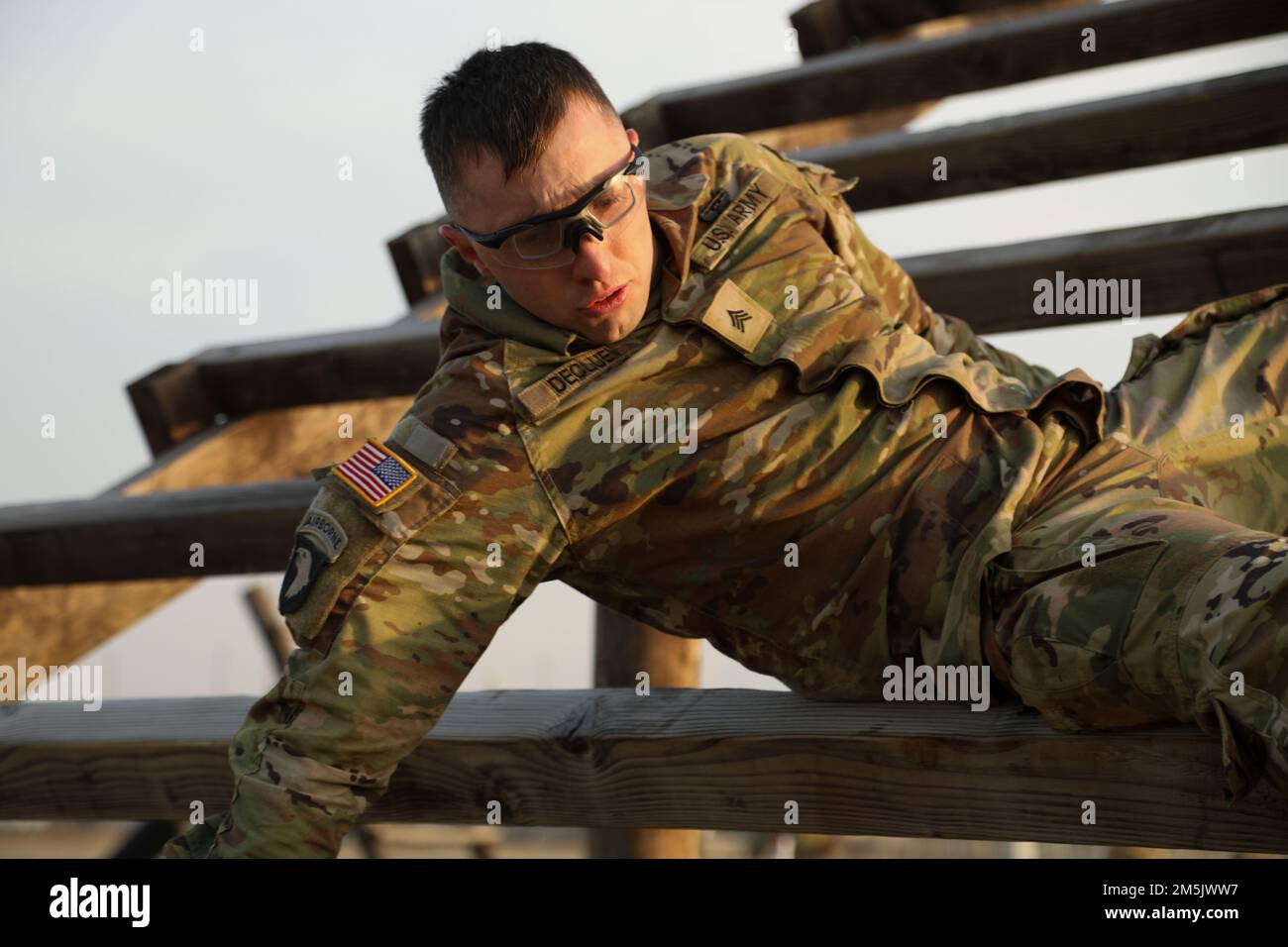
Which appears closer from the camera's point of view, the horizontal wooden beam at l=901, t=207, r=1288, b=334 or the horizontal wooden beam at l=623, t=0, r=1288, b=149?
the horizontal wooden beam at l=901, t=207, r=1288, b=334

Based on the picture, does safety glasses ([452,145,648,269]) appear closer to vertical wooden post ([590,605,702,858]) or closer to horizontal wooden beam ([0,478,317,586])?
horizontal wooden beam ([0,478,317,586])

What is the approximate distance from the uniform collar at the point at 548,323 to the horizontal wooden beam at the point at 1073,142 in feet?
2.63

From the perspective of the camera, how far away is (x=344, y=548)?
145 cm

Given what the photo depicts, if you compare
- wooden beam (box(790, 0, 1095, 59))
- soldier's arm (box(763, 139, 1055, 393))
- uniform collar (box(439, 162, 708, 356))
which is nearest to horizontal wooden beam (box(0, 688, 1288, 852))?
uniform collar (box(439, 162, 708, 356))

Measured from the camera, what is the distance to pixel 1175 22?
252 centimetres

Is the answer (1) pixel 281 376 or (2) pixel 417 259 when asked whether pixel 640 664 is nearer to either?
(1) pixel 281 376

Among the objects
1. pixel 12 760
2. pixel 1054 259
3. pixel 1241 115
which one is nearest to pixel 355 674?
pixel 12 760

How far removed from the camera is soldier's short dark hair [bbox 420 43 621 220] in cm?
152

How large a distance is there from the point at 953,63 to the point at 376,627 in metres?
1.82

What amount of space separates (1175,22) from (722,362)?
1.39 metres

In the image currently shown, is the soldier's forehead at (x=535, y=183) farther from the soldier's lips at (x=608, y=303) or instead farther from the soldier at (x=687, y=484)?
the soldier's lips at (x=608, y=303)

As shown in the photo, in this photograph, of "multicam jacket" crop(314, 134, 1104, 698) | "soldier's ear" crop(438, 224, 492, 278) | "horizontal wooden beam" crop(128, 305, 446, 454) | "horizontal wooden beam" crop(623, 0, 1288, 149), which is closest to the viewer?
"multicam jacket" crop(314, 134, 1104, 698)

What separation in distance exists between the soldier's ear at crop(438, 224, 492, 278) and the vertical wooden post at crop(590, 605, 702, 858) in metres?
0.63

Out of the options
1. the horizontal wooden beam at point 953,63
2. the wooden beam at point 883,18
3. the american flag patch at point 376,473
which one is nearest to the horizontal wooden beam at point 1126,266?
the horizontal wooden beam at point 953,63
